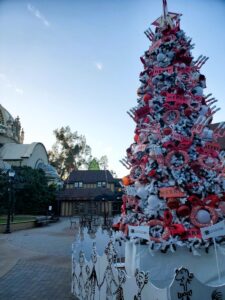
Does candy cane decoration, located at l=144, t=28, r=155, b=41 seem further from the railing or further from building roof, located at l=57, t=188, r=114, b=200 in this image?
building roof, located at l=57, t=188, r=114, b=200

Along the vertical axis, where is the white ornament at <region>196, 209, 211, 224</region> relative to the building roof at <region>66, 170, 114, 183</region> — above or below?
below

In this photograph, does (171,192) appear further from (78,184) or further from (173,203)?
(78,184)

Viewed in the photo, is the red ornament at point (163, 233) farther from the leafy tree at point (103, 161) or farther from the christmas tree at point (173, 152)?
the leafy tree at point (103, 161)

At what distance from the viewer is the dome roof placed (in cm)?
4638

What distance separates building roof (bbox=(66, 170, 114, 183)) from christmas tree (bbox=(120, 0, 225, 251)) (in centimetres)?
3657

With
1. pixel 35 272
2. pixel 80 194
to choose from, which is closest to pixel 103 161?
pixel 80 194

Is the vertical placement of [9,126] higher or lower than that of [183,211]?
higher

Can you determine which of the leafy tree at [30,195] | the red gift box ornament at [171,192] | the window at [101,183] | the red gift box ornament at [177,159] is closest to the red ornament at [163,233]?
the red gift box ornament at [171,192]

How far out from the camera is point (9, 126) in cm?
4853

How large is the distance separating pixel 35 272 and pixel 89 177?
35248 millimetres

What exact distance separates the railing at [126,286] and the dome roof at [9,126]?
44378mm

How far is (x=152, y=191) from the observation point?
5.24 metres

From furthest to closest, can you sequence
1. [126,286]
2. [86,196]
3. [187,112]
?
[86,196] → [187,112] → [126,286]

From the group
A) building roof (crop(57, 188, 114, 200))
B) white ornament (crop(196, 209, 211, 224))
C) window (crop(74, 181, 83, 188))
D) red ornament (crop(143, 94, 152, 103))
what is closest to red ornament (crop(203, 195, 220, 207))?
white ornament (crop(196, 209, 211, 224))
